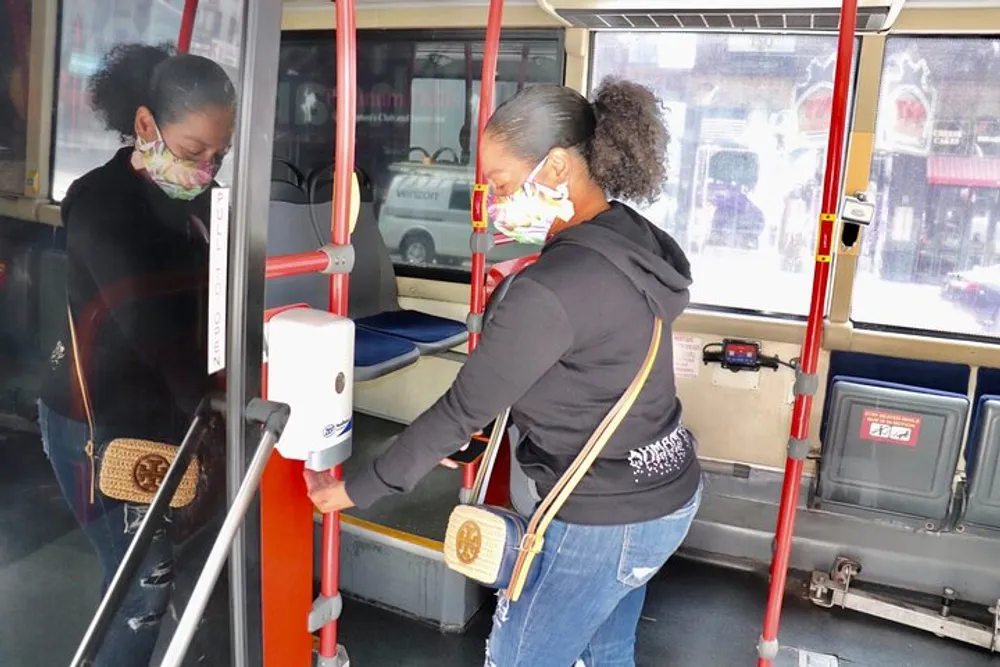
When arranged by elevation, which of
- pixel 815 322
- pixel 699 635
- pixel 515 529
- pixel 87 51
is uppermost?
pixel 87 51

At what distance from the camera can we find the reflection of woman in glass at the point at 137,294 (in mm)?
1138

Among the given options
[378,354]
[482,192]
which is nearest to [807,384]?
[482,192]

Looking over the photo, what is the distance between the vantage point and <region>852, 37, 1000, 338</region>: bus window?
128 inches

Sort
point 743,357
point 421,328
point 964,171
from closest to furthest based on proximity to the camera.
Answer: point 964,171, point 743,357, point 421,328

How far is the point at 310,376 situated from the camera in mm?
1571

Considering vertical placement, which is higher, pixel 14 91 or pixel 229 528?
pixel 14 91

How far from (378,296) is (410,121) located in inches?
33.4

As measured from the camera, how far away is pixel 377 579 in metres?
2.96

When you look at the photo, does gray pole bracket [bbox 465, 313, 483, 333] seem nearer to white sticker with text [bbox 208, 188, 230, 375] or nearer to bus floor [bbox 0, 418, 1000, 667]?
bus floor [bbox 0, 418, 1000, 667]

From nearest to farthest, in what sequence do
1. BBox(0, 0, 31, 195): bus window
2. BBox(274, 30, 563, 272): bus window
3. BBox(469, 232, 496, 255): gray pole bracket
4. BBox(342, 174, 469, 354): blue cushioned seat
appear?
BBox(0, 0, 31, 195): bus window → BBox(469, 232, 496, 255): gray pole bracket → BBox(342, 174, 469, 354): blue cushioned seat → BBox(274, 30, 563, 272): bus window

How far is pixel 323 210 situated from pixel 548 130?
2.41 m

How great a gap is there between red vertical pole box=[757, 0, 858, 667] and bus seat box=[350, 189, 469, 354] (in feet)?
5.58

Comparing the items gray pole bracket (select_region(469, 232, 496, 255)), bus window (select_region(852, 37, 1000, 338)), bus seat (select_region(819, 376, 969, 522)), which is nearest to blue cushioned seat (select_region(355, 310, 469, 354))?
gray pole bracket (select_region(469, 232, 496, 255))

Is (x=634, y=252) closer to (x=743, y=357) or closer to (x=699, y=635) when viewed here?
(x=699, y=635)
